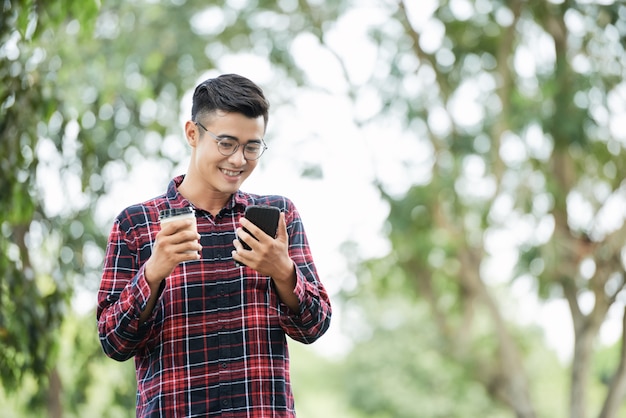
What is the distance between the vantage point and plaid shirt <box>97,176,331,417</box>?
5.74ft

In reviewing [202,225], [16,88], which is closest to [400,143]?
[16,88]

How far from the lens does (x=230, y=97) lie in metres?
1.80

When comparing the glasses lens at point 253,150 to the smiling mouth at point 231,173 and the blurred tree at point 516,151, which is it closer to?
the smiling mouth at point 231,173

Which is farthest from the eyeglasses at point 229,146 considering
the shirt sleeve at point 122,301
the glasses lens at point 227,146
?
the shirt sleeve at point 122,301

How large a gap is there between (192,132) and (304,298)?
0.40 metres

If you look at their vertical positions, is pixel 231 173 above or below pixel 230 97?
below

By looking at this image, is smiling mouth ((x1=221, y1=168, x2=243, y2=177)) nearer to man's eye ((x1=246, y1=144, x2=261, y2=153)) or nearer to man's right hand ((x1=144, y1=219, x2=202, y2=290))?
man's eye ((x1=246, y1=144, x2=261, y2=153))

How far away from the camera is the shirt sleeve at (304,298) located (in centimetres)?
173

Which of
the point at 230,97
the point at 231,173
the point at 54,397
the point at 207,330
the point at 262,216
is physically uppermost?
the point at 54,397

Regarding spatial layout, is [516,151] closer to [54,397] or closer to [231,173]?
[54,397]

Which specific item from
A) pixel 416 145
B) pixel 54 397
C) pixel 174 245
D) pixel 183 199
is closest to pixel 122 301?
pixel 174 245

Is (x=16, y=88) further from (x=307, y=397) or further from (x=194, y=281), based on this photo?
(x=307, y=397)

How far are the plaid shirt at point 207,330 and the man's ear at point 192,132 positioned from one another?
0.53ft

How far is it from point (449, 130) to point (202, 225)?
683 centimetres
